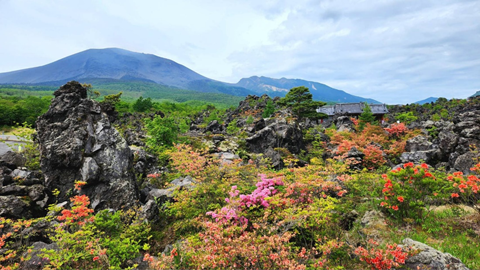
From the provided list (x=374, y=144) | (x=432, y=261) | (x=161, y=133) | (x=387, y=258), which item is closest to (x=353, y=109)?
(x=374, y=144)

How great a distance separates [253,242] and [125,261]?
13.5 feet

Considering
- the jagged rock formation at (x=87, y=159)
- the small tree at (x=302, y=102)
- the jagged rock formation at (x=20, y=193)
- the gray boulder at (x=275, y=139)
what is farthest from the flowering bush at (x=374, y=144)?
the jagged rock formation at (x=20, y=193)

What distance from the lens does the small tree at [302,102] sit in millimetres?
35875

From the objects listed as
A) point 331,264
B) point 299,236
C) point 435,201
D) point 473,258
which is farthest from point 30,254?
point 435,201

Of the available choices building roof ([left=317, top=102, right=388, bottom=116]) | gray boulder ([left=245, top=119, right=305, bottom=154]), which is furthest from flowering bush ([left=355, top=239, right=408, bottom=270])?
building roof ([left=317, top=102, right=388, bottom=116])

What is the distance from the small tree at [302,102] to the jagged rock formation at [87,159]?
101 feet

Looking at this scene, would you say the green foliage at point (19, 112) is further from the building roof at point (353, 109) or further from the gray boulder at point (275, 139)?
the building roof at point (353, 109)

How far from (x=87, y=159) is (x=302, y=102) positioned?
32.5 meters

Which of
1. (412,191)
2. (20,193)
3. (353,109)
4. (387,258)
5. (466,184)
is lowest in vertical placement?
(20,193)

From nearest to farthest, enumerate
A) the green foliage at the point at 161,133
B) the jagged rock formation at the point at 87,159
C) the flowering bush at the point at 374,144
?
the jagged rock formation at the point at 87,159
the flowering bush at the point at 374,144
the green foliage at the point at 161,133

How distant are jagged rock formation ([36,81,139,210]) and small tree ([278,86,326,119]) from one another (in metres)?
30.6

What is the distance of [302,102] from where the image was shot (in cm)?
3634

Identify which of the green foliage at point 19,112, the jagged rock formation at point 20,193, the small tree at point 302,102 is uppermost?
the small tree at point 302,102

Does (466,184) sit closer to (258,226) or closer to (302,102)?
(258,226)
